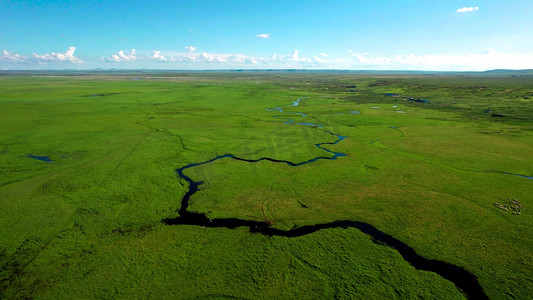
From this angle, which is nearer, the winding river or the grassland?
the grassland

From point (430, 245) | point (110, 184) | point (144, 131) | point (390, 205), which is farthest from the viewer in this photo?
point (144, 131)

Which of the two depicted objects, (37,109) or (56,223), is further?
(37,109)

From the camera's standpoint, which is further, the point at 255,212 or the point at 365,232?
the point at 255,212

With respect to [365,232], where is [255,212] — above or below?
above

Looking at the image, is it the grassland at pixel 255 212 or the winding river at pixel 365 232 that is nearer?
the grassland at pixel 255 212

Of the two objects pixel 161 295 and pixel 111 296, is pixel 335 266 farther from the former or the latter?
pixel 111 296

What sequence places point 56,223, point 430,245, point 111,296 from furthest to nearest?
point 56,223 → point 430,245 → point 111,296

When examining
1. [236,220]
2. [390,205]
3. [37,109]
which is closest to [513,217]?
[390,205]

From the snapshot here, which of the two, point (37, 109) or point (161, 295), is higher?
point (37, 109)
